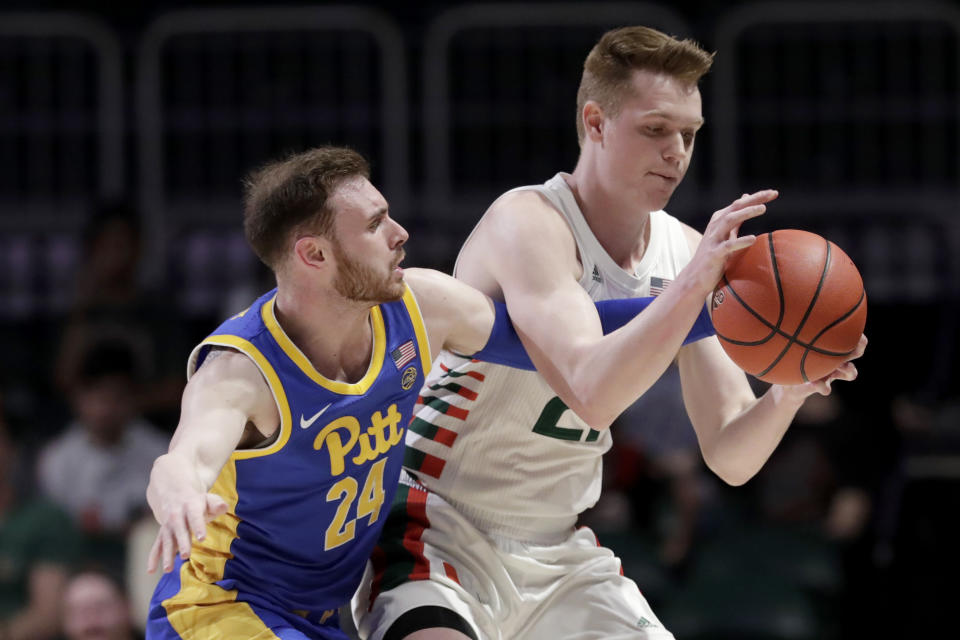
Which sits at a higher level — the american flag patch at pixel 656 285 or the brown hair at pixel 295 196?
the brown hair at pixel 295 196

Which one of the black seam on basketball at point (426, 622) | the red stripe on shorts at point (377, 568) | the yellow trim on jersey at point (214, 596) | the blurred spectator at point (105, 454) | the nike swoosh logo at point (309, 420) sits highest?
the nike swoosh logo at point (309, 420)

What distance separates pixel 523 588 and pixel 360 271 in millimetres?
1094

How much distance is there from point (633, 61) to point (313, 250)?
1.14m

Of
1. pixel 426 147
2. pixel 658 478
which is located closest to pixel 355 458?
pixel 658 478

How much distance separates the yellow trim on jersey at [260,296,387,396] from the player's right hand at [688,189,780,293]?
2.88ft

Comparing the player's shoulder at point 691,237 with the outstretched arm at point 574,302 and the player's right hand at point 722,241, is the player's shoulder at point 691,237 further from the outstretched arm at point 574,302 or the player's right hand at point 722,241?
the player's right hand at point 722,241

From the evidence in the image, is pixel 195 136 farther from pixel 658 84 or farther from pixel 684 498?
pixel 658 84

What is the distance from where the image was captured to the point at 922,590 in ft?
22.7

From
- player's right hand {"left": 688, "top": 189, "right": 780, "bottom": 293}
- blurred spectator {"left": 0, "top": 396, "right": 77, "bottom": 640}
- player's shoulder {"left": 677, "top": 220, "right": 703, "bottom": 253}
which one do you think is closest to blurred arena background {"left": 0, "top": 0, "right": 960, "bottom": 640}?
blurred spectator {"left": 0, "top": 396, "right": 77, "bottom": 640}

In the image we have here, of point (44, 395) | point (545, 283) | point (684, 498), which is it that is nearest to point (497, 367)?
point (545, 283)

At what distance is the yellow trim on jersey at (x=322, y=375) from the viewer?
3.47 m

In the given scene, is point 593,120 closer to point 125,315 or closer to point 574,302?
point 574,302

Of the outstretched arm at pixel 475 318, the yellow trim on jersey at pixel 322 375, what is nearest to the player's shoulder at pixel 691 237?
the outstretched arm at pixel 475 318

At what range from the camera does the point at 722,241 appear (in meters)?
3.40
